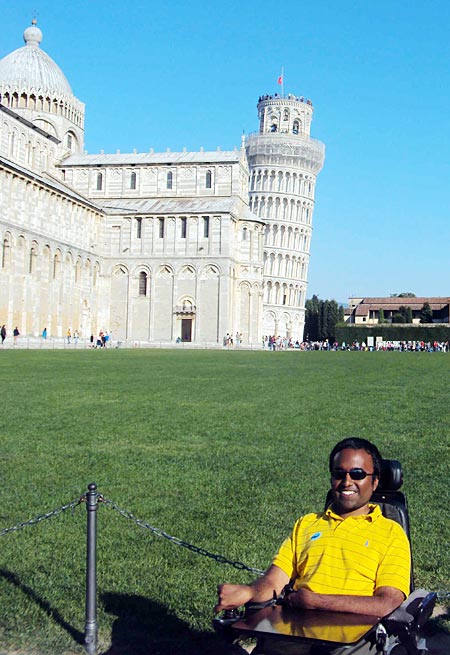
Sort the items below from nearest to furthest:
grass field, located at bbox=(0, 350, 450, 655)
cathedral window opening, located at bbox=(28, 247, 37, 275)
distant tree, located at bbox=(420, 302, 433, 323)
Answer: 1. grass field, located at bbox=(0, 350, 450, 655)
2. cathedral window opening, located at bbox=(28, 247, 37, 275)
3. distant tree, located at bbox=(420, 302, 433, 323)

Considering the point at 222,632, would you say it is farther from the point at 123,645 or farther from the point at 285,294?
the point at 285,294

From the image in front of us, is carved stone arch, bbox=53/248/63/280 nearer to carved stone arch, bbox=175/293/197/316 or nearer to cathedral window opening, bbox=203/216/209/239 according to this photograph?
carved stone arch, bbox=175/293/197/316

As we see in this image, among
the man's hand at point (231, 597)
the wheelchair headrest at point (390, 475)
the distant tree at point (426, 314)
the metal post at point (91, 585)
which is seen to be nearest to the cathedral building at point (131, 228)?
the distant tree at point (426, 314)

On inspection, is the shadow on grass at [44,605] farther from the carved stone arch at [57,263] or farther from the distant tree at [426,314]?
the distant tree at [426,314]

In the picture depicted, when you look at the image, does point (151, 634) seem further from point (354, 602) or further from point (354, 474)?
point (354, 474)

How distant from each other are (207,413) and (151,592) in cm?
882

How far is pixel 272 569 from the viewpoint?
393cm

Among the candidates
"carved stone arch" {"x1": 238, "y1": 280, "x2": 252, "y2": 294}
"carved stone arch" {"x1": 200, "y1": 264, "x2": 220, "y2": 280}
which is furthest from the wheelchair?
"carved stone arch" {"x1": 238, "y1": 280, "x2": 252, "y2": 294}

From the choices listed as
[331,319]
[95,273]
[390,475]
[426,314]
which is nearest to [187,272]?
[95,273]

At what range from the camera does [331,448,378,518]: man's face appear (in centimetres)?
390

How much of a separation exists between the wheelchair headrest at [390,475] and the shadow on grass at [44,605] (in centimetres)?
A: 198

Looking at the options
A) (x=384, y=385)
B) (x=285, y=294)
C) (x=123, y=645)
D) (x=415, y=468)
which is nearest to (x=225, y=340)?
(x=285, y=294)

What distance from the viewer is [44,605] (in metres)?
4.93

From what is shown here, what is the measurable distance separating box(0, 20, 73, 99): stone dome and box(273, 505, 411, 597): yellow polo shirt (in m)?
66.8
